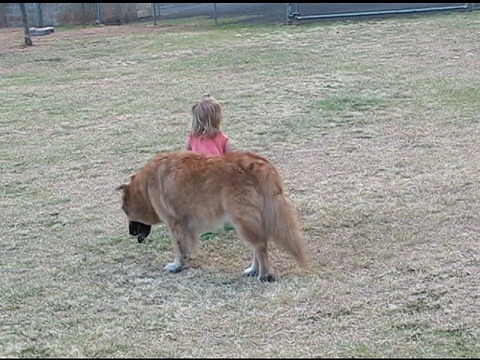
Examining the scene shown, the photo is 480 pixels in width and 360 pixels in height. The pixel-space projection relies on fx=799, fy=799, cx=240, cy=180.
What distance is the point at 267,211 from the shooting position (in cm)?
461

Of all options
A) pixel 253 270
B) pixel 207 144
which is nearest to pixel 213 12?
pixel 207 144

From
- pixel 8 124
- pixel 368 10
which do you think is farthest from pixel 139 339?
pixel 368 10

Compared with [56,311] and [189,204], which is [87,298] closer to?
[56,311]

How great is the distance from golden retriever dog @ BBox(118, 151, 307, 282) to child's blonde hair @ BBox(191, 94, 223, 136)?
0.58m

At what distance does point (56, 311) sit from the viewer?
438cm

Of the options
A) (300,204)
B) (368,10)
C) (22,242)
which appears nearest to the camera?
(22,242)

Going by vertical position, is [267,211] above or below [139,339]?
above

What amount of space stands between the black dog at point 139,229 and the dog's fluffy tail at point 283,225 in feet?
3.50

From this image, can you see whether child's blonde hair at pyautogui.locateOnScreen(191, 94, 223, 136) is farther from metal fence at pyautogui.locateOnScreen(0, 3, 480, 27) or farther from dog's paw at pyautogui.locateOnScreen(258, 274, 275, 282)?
metal fence at pyautogui.locateOnScreen(0, 3, 480, 27)

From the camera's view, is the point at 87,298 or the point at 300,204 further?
the point at 300,204

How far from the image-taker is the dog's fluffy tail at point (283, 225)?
4.58 m

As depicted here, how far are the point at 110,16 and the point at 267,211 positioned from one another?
21.0 m

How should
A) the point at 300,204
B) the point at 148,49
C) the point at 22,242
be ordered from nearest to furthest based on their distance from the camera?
the point at 22,242 < the point at 300,204 < the point at 148,49

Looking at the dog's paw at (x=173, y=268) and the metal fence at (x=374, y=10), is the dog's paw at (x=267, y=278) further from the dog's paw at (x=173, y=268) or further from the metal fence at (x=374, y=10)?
the metal fence at (x=374, y=10)
